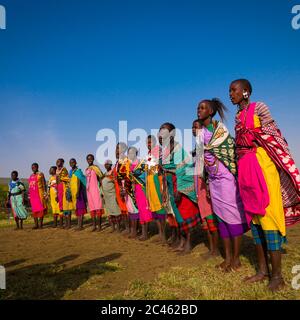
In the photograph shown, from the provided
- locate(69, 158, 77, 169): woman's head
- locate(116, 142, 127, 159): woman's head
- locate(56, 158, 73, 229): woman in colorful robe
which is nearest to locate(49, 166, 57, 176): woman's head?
locate(56, 158, 73, 229): woman in colorful robe

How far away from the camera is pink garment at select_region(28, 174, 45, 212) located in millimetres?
12195

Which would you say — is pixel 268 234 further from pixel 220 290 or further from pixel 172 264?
pixel 172 264

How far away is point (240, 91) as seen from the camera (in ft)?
14.6

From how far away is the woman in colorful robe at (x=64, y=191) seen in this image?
37.7 ft

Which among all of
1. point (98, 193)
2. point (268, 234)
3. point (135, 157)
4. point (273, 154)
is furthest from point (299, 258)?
point (98, 193)

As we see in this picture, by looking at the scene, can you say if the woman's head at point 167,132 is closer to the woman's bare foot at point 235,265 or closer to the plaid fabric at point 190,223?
the plaid fabric at point 190,223

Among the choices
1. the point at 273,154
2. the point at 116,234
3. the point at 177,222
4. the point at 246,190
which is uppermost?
the point at 273,154

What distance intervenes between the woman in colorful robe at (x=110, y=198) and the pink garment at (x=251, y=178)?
21.3ft

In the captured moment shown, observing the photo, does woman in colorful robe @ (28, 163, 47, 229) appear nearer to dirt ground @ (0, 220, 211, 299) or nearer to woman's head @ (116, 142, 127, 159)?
dirt ground @ (0, 220, 211, 299)

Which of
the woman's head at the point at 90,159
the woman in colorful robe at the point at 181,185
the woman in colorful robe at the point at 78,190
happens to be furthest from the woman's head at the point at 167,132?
the woman in colorful robe at the point at 78,190

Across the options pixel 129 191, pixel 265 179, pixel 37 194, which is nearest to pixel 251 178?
pixel 265 179

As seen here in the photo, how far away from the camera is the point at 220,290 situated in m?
3.97

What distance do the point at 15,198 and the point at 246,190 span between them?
1049cm

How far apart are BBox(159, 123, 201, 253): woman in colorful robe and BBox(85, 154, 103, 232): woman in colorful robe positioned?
181 inches
